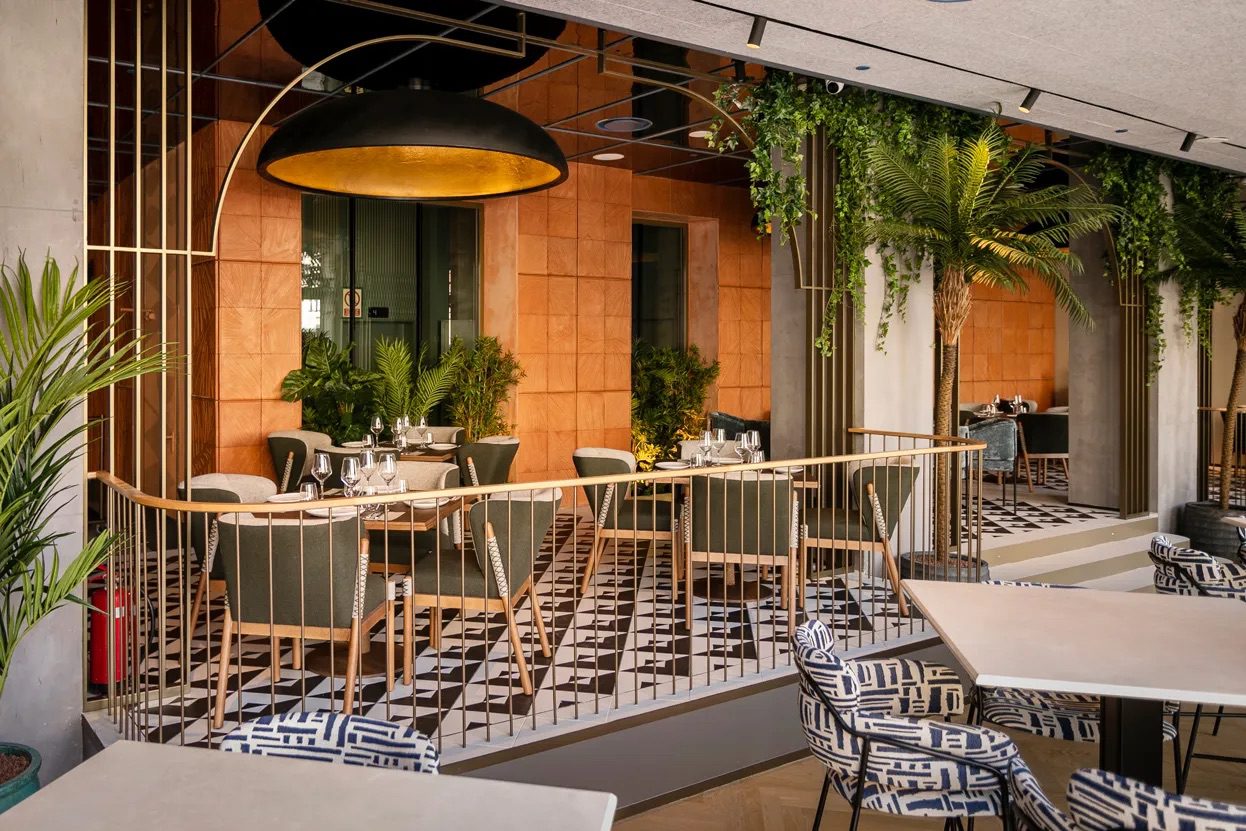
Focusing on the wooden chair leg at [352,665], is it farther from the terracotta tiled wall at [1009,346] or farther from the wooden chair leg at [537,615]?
the terracotta tiled wall at [1009,346]

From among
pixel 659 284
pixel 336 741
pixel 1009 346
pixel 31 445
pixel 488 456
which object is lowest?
pixel 336 741

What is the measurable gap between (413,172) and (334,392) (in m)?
3.42

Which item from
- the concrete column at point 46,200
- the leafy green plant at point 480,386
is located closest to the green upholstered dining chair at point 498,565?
the concrete column at point 46,200

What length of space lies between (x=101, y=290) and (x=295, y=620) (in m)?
1.48

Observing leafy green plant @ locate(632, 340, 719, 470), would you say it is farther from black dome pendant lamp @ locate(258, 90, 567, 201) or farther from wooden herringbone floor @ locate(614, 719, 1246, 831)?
wooden herringbone floor @ locate(614, 719, 1246, 831)

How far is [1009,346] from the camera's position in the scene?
16000mm

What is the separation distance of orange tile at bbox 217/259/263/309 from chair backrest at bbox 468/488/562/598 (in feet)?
16.1

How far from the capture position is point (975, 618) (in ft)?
10.8

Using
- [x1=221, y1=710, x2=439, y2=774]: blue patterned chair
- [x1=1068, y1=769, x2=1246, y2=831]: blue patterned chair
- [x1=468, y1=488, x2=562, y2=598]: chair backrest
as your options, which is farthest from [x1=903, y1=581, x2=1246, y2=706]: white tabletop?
[x1=468, y1=488, x2=562, y2=598]: chair backrest

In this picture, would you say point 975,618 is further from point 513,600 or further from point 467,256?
point 467,256

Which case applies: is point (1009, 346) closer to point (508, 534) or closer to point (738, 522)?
point (738, 522)

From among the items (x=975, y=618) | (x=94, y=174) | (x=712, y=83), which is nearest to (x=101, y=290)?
(x=975, y=618)

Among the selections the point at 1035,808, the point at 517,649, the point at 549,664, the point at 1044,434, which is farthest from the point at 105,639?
the point at 1044,434

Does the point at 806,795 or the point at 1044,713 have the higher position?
the point at 1044,713
